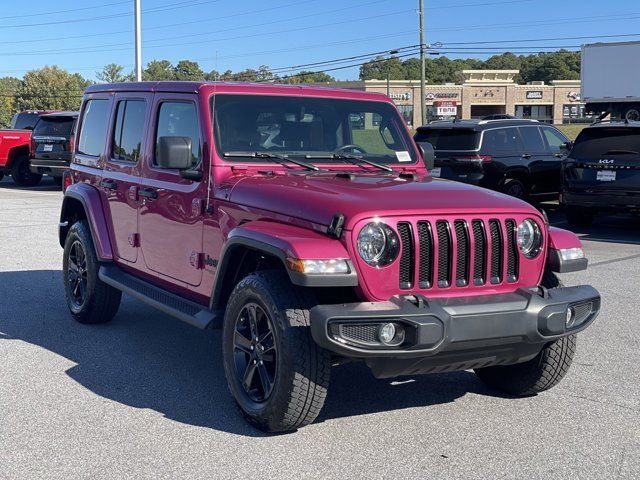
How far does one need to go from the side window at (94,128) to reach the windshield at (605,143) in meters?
8.46

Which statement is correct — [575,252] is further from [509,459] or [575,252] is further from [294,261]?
[294,261]

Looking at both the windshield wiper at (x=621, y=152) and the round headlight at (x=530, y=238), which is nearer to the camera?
the round headlight at (x=530, y=238)

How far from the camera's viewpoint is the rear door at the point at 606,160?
12.8 m

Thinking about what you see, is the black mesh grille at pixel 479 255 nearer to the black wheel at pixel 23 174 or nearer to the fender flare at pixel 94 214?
the fender flare at pixel 94 214

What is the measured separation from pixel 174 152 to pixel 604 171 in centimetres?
938

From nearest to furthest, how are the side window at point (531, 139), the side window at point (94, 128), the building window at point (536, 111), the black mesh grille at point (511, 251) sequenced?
1. the black mesh grille at point (511, 251)
2. the side window at point (94, 128)
3. the side window at point (531, 139)
4. the building window at point (536, 111)

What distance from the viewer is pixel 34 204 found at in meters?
18.7

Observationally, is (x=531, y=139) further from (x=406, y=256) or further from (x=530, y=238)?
(x=406, y=256)

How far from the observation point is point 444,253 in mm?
4613

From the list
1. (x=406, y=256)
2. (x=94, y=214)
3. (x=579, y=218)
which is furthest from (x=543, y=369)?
(x=579, y=218)

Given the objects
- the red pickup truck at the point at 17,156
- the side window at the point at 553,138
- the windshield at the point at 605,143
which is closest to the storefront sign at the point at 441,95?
the red pickup truck at the point at 17,156

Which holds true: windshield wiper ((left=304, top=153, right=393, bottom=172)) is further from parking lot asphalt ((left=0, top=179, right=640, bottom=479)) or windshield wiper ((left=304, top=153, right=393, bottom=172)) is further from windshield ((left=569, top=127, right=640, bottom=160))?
windshield ((left=569, top=127, right=640, bottom=160))

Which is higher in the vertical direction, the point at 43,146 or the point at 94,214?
the point at 43,146

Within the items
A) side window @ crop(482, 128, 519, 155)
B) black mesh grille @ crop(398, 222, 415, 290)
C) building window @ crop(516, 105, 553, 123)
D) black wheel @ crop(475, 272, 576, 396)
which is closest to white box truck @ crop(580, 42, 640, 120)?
side window @ crop(482, 128, 519, 155)
